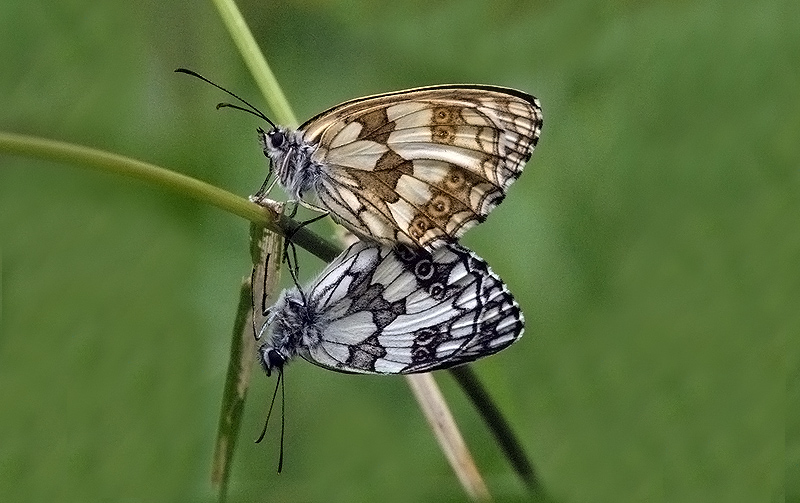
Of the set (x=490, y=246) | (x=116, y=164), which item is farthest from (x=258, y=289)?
(x=490, y=246)

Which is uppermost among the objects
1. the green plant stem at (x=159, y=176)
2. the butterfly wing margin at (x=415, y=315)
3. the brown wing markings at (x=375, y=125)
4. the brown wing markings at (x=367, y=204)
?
the brown wing markings at (x=375, y=125)

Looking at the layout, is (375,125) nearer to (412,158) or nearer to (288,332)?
(412,158)

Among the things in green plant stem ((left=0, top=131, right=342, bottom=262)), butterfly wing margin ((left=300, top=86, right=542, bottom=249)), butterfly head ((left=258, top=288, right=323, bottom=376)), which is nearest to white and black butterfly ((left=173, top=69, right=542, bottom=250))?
butterfly wing margin ((left=300, top=86, right=542, bottom=249))

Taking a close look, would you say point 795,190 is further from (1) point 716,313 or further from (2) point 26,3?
(2) point 26,3

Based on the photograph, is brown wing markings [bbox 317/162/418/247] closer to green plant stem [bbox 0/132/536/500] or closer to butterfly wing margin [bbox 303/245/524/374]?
butterfly wing margin [bbox 303/245/524/374]

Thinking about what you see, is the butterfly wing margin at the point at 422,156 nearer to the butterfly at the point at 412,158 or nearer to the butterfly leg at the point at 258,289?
the butterfly at the point at 412,158

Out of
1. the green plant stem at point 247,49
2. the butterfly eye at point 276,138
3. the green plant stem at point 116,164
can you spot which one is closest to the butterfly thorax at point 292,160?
the butterfly eye at point 276,138
